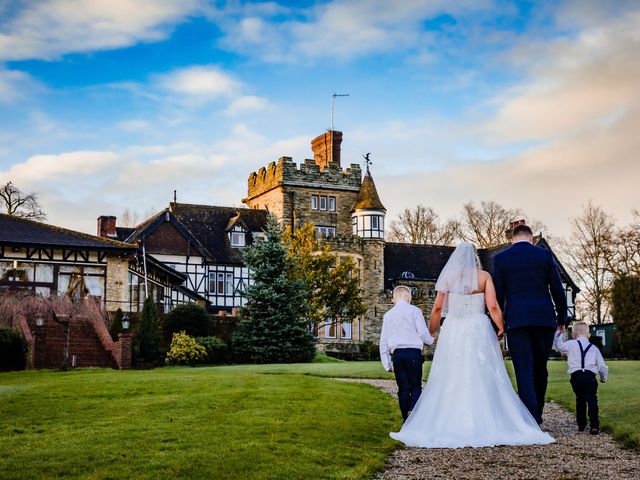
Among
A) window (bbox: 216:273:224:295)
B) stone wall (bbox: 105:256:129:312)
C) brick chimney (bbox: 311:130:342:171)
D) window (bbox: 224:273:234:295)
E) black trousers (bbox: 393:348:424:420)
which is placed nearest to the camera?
black trousers (bbox: 393:348:424:420)

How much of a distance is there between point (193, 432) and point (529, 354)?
4031 mm

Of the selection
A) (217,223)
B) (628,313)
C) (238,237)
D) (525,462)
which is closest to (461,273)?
(525,462)

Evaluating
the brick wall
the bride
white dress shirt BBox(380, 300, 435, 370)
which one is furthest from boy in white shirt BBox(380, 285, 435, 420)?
the brick wall

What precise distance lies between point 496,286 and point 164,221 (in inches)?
1728

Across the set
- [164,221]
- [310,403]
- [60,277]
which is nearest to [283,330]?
[60,277]

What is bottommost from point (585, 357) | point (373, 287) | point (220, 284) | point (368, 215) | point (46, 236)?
point (585, 357)

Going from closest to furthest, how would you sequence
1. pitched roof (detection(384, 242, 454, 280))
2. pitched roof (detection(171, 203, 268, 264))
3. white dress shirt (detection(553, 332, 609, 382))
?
white dress shirt (detection(553, 332, 609, 382))
pitched roof (detection(171, 203, 268, 264))
pitched roof (detection(384, 242, 454, 280))

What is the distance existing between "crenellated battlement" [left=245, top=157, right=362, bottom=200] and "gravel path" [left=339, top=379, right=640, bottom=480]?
50328 millimetres

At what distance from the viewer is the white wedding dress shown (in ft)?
33.5

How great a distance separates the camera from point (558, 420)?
43.7 feet

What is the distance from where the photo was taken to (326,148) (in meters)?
65.0

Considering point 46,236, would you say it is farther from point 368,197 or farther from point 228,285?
point 368,197

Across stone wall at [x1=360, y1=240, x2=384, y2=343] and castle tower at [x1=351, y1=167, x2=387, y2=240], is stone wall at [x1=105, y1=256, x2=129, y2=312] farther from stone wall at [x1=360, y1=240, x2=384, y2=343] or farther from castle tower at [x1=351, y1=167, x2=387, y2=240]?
castle tower at [x1=351, y1=167, x2=387, y2=240]

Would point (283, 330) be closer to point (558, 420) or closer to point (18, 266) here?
point (18, 266)
